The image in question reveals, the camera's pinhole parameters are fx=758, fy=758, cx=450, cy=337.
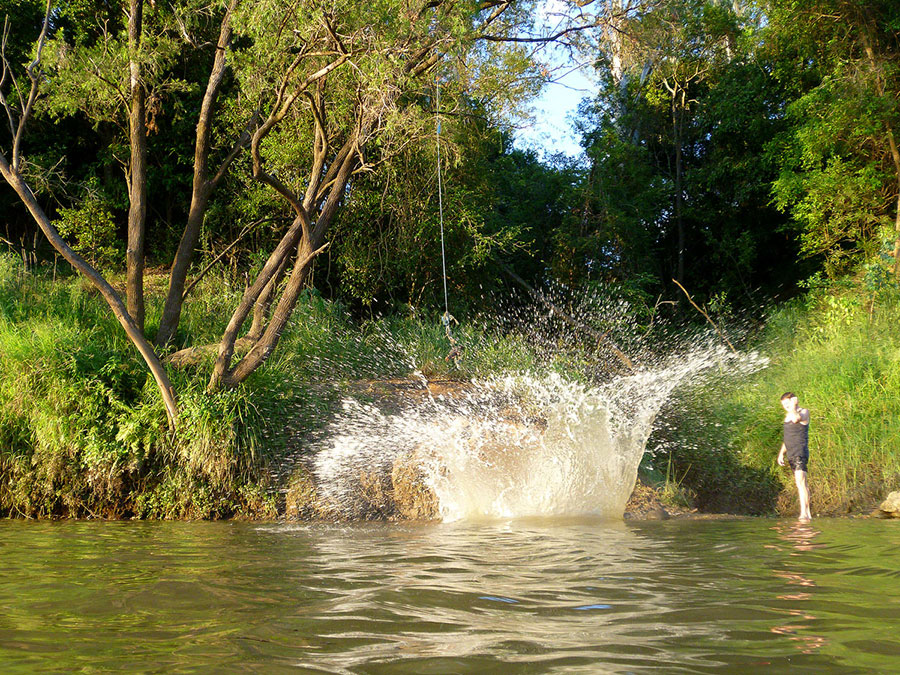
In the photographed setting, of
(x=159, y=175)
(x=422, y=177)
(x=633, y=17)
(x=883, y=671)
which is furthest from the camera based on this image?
(x=159, y=175)

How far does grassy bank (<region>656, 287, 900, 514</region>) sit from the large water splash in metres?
1.22

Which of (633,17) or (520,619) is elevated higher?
(633,17)

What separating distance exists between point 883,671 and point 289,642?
248cm

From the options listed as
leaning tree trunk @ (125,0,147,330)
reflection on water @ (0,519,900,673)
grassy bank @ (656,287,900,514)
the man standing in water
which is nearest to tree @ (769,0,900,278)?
grassy bank @ (656,287,900,514)

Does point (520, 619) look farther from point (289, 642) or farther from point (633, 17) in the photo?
point (633, 17)

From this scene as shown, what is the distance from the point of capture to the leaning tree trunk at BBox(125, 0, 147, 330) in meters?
10.2

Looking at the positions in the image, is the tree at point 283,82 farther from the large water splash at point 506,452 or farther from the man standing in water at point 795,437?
the man standing in water at point 795,437

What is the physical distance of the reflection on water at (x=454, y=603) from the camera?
10.5 ft

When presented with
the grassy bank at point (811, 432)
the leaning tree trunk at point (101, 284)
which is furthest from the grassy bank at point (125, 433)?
the grassy bank at point (811, 432)

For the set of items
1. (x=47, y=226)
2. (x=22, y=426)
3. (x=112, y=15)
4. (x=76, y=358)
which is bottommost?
(x=22, y=426)

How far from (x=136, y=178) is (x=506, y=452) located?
6329mm

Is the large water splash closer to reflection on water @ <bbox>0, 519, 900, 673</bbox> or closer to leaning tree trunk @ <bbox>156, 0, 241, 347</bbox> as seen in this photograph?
reflection on water @ <bbox>0, 519, 900, 673</bbox>

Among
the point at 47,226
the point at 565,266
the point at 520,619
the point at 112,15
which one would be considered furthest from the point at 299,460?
the point at 565,266

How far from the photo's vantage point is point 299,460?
30.9ft
